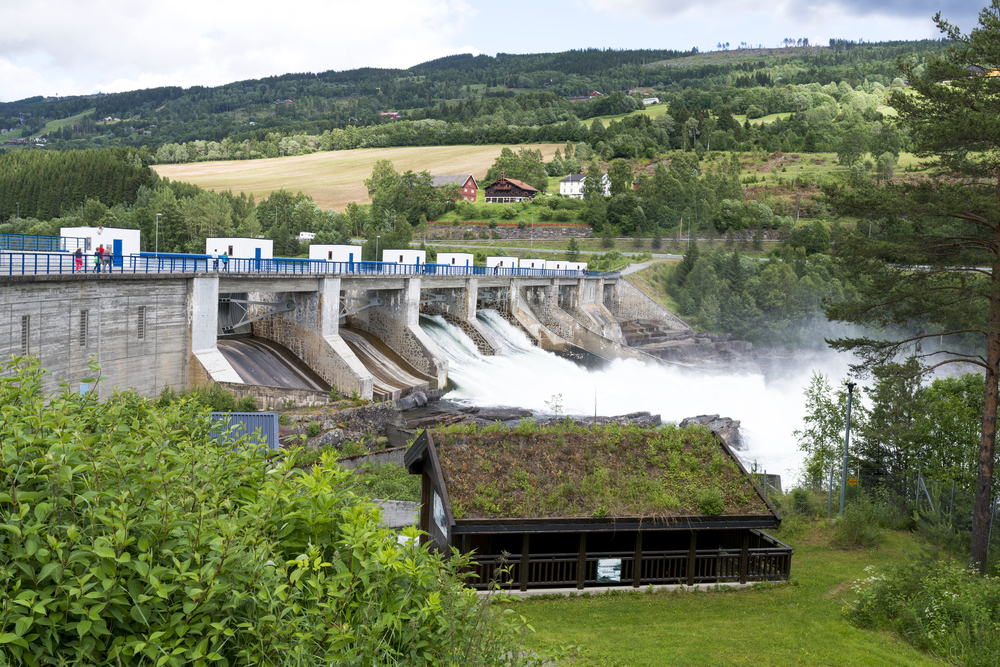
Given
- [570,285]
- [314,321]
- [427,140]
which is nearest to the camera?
[314,321]

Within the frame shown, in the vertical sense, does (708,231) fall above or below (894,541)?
above

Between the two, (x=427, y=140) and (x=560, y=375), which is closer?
(x=560, y=375)

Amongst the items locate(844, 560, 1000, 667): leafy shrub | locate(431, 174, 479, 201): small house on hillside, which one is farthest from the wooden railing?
locate(431, 174, 479, 201): small house on hillside

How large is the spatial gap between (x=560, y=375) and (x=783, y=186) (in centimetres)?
7454

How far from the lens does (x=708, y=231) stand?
317 feet

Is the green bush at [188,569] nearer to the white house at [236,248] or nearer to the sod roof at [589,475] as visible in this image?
the sod roof at [589,475]

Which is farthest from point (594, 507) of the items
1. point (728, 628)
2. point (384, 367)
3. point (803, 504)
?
point (384, 367)

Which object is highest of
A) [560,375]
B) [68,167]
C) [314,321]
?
[68,167]

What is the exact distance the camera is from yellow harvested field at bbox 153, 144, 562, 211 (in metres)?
118

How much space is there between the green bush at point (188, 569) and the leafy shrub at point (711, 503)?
928 cm

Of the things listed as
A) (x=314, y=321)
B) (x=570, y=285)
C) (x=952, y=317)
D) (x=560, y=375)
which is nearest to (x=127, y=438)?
(x=952, y=317)

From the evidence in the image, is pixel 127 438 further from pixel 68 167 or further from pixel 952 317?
pixel 68 167

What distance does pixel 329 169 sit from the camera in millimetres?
137250

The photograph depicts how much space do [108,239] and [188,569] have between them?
29.8m
